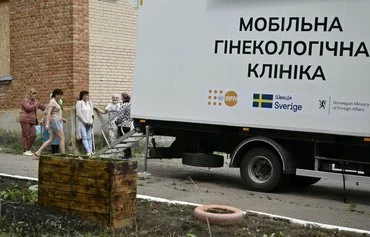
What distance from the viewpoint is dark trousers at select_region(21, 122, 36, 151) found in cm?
1438

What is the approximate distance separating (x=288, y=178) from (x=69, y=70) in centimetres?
745

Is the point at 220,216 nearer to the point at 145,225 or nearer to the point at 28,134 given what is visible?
the point at 145,225

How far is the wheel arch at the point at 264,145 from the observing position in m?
9.52

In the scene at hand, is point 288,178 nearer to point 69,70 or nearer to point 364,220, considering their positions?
point 364,220

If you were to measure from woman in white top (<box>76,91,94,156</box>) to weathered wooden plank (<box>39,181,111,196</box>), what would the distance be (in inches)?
295

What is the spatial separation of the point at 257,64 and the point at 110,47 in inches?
278

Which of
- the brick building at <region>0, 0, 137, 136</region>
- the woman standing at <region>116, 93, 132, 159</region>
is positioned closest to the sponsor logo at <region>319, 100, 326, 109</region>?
the woman standing at <region>116, 93, 132, 159</region>

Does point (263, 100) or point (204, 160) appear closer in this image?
point (263, 100)

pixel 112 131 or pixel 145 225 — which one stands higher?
pixel 112 131

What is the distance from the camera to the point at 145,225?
6148 mm

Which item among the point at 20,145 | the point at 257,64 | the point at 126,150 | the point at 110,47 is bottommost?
the point at 20,145

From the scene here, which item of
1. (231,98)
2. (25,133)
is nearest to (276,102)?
(231,98)

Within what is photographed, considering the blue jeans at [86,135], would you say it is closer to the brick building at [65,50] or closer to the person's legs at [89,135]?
the person's legs at [89,135]

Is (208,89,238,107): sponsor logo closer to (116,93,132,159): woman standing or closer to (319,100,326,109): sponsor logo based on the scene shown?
(319,100,326,109): sponsor logo
